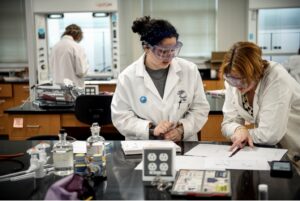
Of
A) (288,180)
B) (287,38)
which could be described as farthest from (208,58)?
(288,180)

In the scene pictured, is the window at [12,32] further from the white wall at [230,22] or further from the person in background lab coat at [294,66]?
the person in background lab coat at [294,66]

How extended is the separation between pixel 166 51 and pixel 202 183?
91cm

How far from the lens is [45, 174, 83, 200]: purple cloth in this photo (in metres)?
1.21

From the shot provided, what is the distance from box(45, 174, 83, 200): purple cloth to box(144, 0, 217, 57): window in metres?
4.99

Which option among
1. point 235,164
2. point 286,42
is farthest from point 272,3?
point 235,164

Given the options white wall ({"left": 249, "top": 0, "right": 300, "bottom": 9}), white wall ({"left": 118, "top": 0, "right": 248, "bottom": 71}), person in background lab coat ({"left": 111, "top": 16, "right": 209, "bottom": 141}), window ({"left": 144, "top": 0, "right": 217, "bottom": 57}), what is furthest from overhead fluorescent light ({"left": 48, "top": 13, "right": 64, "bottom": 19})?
person in background lab coat ({"left": 111, "top": 16, "right": 209, "bottom": 141})

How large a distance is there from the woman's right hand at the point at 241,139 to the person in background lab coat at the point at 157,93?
32 cm

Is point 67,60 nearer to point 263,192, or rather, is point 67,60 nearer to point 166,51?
point 166,51

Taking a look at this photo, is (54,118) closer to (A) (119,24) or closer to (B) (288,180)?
(B) (288,180)

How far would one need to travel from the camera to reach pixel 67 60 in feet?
15.4

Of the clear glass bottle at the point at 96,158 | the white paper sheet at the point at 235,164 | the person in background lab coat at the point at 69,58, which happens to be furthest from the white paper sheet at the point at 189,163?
the person in background lab coat at the point at 69,58

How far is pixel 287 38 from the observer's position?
5578 mm

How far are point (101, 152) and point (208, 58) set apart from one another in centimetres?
479

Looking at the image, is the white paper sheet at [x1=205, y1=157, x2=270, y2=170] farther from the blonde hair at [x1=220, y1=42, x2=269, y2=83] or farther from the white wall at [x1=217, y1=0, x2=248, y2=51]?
the white wall at [x1=217, y1=0, x2=248, y2=51]
